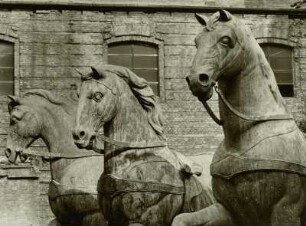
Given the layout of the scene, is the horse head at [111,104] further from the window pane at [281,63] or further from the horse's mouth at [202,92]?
the window pane at [281,63]

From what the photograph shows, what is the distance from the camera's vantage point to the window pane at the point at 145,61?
21016 mm

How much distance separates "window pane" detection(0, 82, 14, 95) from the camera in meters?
20.2

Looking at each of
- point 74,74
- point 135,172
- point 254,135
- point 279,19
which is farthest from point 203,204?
point 279,19

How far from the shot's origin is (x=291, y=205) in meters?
5.38

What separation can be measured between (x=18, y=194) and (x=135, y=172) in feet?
37.4

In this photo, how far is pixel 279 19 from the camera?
21578 mm

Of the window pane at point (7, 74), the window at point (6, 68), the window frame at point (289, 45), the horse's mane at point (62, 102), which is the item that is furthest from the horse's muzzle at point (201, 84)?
the window frame at point (289, 45)

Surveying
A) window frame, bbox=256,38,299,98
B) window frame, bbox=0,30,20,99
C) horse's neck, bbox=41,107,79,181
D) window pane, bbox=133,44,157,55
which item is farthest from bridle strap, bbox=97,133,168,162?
window frame, bbox=256,38,299,98

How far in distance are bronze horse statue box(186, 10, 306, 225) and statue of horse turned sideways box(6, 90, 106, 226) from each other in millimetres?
2728

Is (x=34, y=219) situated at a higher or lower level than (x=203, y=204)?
lower

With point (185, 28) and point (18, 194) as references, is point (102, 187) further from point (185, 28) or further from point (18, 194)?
point (185, 28)

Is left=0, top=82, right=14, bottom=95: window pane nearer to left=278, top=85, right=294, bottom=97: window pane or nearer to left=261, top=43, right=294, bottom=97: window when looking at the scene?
left=261, top=43, right=294, bottom=97: window

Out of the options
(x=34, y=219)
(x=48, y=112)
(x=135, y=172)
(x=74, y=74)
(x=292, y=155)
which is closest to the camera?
(x=292, y=155)

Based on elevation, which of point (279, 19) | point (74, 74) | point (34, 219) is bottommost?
A: point (34, 219)
